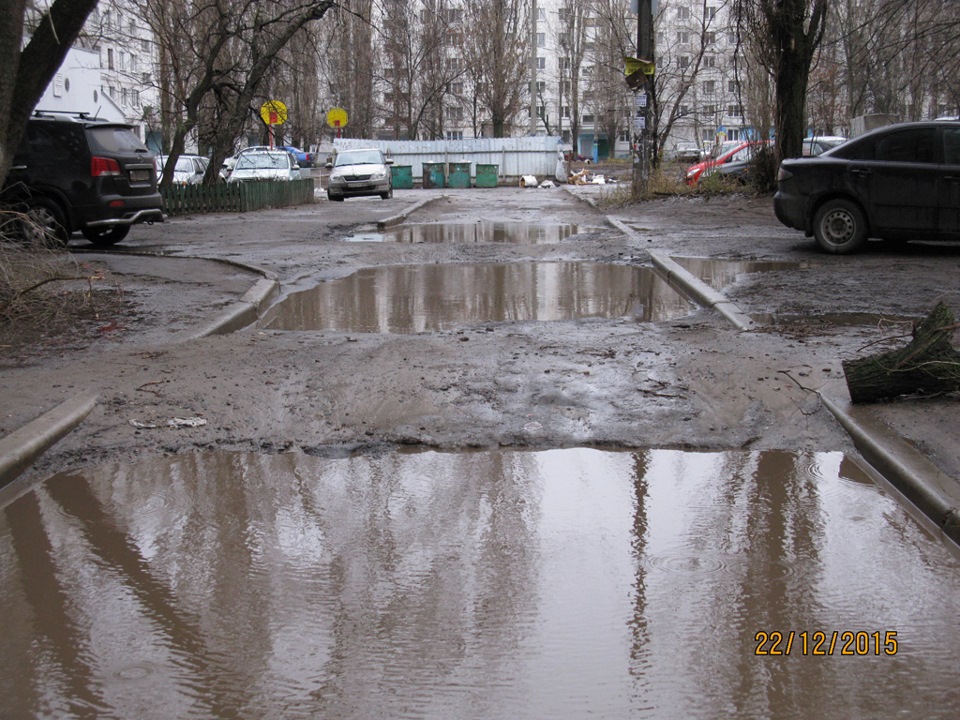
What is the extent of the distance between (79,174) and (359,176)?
62.1ft

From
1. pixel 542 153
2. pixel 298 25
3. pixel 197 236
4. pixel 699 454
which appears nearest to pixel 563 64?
pixel 542 153

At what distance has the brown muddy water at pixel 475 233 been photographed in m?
17.7

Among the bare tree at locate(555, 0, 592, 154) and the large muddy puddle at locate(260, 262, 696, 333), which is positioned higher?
the bare tree at locate(555, 0, 592, 154)

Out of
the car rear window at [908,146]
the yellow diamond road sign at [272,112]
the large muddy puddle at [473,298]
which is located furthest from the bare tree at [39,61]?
the yellow diamond road sign at [272,112]

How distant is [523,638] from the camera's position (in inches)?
132

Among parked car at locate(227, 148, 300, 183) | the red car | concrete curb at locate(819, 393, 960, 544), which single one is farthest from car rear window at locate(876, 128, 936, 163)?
parked car at locate(227, 148, 300, 183)

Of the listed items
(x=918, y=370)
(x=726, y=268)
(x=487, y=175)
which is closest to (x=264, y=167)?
(x=487, y=175)

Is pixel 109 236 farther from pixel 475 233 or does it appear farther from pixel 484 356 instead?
pixel 484 356

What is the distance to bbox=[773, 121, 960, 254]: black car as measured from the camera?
11.7 meters

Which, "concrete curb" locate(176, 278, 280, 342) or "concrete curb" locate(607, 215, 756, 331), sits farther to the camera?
"concrete curb" locate(607, 215, 756, 331)

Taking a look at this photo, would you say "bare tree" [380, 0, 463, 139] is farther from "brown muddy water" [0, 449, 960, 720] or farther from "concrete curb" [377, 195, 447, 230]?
"brown muddy water" [0, 449, 960, 720]

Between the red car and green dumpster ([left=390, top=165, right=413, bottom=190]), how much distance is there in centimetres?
1467

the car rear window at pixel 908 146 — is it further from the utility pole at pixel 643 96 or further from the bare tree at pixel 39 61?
the utility pole at pixel 643 96
